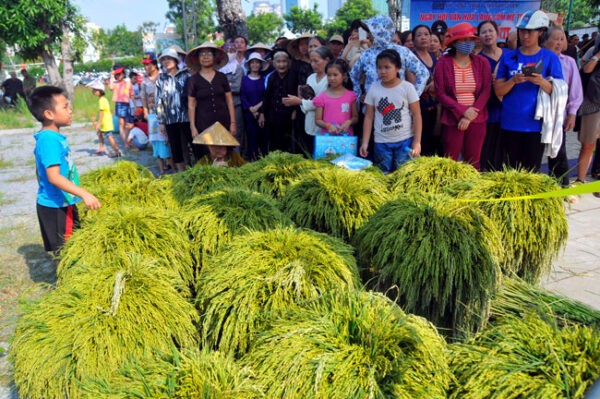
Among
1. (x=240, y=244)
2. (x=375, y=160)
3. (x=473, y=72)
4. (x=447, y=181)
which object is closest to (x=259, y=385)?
(x=240, y=244)

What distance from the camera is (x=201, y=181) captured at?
3.25 m

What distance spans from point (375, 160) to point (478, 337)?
2556mm

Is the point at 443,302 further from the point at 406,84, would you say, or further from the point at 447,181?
the point at 406,84

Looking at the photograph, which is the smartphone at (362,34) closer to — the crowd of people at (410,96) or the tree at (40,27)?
the crowd of people at (410,96)

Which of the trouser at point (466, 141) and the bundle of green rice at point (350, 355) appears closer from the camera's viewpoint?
the bundle of green rice at point (350, 355)

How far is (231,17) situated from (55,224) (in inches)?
237

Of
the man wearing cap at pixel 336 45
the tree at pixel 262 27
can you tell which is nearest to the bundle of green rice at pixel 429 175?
the man wearing cap at pixel 336 45

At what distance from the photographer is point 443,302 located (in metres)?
2.17

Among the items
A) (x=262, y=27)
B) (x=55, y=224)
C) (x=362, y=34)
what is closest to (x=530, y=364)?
(x=55, y=224)

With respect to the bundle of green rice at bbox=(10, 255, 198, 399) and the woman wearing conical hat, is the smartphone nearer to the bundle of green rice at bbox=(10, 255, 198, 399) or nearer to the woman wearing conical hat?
the woman wearing conical hat

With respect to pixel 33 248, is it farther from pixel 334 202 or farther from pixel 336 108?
pixel 334 202

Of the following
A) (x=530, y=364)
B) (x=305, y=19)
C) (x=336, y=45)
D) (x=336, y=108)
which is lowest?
(x=530, y=364)

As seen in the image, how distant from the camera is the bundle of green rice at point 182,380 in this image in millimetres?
1422

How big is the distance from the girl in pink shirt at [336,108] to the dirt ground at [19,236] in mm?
2778
